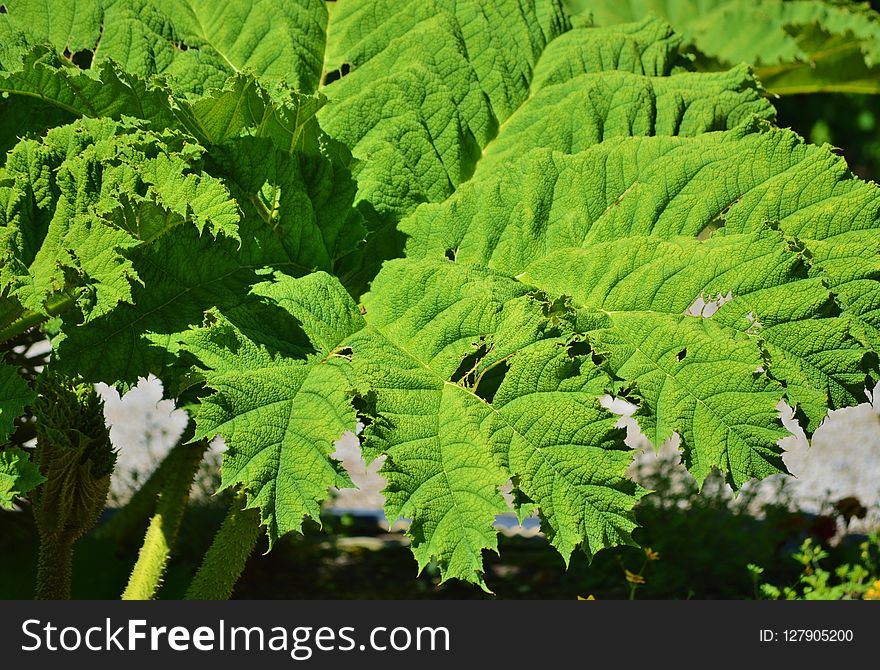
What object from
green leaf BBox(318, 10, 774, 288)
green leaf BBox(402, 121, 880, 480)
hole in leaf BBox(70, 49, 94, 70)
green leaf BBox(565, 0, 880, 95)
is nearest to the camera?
green leaf BBox(402, 121, 880, 480)

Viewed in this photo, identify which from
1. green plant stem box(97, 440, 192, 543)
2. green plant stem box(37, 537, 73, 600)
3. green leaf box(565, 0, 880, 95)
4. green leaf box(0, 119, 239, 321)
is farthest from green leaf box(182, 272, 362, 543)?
green leaf box(565, 0, 880, 95)

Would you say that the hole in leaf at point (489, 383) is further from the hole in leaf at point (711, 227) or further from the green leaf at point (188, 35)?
the green leaf at point (188, 35)

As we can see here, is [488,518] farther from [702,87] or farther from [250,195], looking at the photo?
[702,87]

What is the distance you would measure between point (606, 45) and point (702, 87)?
23cm

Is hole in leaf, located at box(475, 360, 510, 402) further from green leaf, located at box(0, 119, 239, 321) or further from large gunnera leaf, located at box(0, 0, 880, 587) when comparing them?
green leaf, located at box(0, 119, 239, 321)

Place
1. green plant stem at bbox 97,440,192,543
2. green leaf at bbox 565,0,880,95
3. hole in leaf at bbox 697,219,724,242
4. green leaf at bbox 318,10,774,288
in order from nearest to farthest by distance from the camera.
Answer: hole in leaf at bbox 697,219,724,242 < green leaf at bbox 318,10,774,288 < green plant stem at bbox 97,440,192,543 < green leaf at bbox 565,0,880,95

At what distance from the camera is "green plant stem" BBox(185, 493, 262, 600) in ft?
6.18

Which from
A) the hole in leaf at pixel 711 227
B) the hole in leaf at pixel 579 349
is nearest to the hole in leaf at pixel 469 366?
A: the hole in leaf at pixel 579 349

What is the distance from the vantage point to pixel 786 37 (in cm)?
294

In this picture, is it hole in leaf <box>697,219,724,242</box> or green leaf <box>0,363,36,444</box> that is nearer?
green leaf <box>0,363,36,444</box>

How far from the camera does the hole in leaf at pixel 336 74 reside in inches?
85.5

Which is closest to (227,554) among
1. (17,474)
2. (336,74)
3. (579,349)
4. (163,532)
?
(163,532)

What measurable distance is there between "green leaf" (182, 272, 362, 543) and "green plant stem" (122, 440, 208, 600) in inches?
25.7

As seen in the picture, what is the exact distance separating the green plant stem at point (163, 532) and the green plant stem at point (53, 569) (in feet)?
0.42
